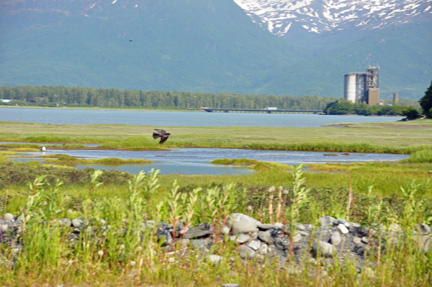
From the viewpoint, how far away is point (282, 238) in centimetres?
1422

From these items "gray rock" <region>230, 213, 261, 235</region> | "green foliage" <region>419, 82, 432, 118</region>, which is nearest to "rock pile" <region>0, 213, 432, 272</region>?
"gray rock" <region>230, 213, 261, 235</region>

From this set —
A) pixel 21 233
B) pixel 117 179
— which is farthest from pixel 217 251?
pixel 117 179

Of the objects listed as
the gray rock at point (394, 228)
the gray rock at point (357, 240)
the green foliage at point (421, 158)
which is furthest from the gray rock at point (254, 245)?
the green foliage at point (421, 158)

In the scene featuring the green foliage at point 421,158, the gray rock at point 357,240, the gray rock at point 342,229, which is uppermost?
the gray rock at point 342,229

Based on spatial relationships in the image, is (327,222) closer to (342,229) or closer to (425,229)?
(342,229)

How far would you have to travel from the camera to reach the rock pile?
13.5 metres

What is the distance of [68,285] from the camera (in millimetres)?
11742

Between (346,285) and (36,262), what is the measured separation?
21.8 feet

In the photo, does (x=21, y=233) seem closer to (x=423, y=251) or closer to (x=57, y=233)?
(x=57, y=233)

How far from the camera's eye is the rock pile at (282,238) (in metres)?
13.5

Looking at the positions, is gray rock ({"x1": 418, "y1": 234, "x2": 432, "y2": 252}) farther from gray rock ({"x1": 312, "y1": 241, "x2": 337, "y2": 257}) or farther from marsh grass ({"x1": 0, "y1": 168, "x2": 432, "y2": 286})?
gray rock ({"x1": 312, "y1": 241, "x2": 337, "y2": 257})

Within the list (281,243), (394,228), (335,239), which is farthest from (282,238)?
(394,228)

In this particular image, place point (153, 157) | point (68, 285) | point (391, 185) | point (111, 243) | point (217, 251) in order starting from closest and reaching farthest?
point (68, 285) < point (111, 243) < point (217, 251) < point (391, 185) < point (153, 157)

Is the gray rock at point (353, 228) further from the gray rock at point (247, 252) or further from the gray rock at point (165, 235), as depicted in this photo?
the gray rock at point (165, 235)
